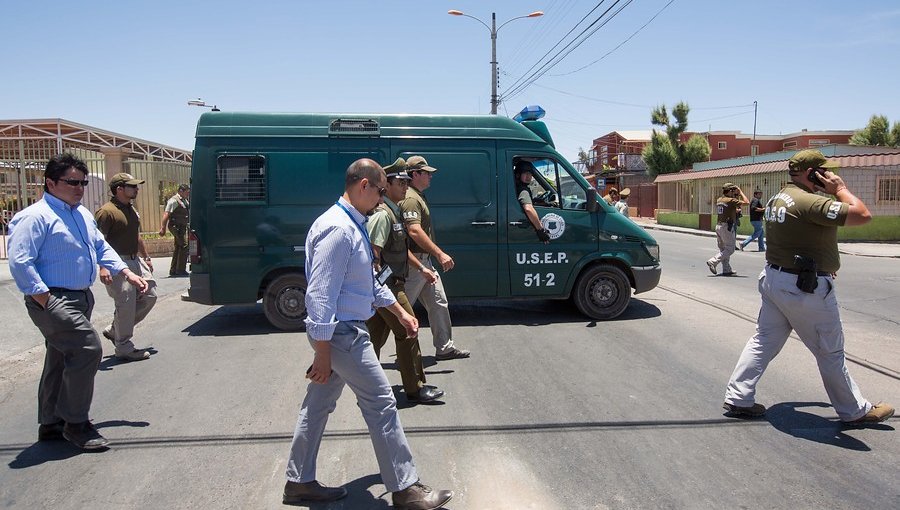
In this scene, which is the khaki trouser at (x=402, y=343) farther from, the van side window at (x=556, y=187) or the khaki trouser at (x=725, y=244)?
the khaki trouser at (x=725, y=244)

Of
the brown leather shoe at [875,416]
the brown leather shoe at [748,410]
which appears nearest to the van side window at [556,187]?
the brown leather shoe at [748,410]

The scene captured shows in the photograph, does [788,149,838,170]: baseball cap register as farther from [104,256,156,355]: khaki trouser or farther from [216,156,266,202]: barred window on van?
[104,256,156,355]: khaki trouser

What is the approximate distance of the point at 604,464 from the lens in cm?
402

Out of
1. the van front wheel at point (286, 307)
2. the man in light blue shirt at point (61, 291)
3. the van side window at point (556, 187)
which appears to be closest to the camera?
the man in light blue shirt at point (61, 291)

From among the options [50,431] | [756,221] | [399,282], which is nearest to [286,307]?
[399,282]

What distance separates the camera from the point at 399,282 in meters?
5.41

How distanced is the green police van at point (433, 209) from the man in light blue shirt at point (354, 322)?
4.44 meters

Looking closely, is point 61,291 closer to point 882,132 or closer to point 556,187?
point 556,187

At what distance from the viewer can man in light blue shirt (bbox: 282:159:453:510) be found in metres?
3.26

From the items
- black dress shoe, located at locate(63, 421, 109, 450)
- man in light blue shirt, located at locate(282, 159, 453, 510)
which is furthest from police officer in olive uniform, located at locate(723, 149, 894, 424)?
black dress shoe, located at locate(63, 421, 109, 450)

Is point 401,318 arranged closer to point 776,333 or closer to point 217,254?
point 776,333

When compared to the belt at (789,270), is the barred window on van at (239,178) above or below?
above

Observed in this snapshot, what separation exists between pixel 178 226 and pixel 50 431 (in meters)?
9.18

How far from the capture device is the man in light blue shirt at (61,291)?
14.0 feet
